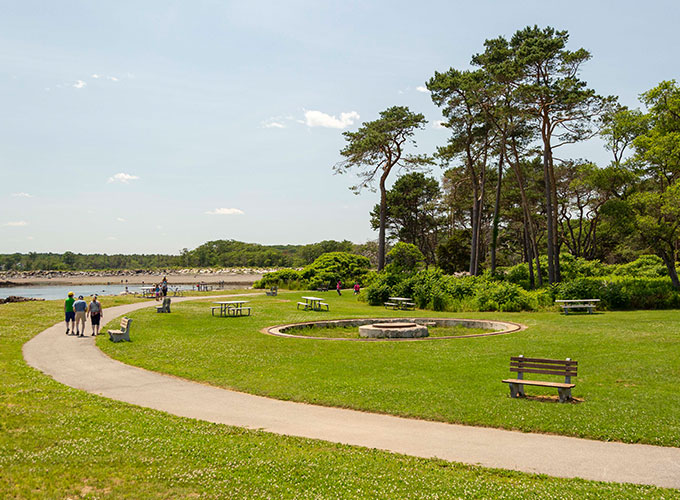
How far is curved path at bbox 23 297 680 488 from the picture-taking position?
643 centimetres

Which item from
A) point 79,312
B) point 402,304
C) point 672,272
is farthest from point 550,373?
point 672,272

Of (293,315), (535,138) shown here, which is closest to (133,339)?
(293,315)

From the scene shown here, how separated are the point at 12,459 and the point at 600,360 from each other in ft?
41.8

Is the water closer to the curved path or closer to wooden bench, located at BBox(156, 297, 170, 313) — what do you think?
wooden bench, located at BBox(156, 297, 170, 313)

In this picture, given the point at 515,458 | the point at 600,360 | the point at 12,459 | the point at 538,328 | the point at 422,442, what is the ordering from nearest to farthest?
the point at 12,459 < the point at 515,458 < the point at 422,442 < the point at 600,360 < the point at 538,328

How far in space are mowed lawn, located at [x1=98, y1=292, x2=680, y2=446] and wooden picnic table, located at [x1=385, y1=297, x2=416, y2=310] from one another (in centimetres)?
882

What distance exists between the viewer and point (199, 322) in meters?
23.3

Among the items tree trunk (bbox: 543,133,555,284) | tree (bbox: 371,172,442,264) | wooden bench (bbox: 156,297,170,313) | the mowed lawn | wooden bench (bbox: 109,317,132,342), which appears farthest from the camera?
tree (bbox: 371,172,442,264)

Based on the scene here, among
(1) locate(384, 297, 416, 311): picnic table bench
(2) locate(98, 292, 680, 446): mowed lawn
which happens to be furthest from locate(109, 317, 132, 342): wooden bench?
(1) locate(384, 297, 416, 311): picnic table bench

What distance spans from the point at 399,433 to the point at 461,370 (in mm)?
4809

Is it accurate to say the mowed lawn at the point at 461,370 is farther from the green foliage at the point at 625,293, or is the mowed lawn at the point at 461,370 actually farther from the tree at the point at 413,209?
the tree at the point at 413,209

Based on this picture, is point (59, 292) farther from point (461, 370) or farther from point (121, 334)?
point (461, 370)

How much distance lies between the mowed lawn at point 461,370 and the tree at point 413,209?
45.4 m

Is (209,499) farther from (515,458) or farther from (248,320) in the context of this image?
(248,320)
